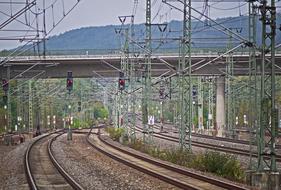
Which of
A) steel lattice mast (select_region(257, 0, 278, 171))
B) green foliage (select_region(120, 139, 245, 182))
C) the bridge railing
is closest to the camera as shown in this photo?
steel lattice mast (select_region(257, 0, 278, 171))

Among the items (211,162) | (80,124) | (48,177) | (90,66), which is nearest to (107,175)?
(48,177)

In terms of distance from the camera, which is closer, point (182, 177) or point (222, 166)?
point (182, 177)

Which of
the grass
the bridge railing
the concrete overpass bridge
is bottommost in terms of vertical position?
the grass

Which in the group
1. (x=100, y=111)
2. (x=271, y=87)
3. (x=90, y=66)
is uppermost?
(x=90, y=66)

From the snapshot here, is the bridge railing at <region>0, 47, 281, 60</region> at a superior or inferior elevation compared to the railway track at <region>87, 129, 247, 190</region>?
superior

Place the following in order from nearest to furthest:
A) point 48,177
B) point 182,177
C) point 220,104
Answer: point 182,177 → point 48,177 → point 220,104

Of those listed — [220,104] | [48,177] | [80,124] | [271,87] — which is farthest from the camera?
[80,124]

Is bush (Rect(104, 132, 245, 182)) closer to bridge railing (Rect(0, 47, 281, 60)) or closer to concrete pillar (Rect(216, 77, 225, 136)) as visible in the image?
bridge railing (Rect(0, 47, 281, 60))

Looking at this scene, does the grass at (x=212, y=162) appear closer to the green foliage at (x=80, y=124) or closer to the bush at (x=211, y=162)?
the bush at (x=211, y=162)

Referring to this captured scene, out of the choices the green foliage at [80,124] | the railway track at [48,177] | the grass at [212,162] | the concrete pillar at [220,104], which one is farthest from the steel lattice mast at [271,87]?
the green foliage at [80,124]

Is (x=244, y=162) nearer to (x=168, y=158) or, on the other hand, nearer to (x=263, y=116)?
(x=168, y=158)

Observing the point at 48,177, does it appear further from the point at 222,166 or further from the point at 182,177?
the point at 222,166

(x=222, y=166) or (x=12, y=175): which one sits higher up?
(x=222, y=166)

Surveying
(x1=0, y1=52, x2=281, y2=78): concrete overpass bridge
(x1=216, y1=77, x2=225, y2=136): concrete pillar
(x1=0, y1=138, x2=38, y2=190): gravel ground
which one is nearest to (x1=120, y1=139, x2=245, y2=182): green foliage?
(x1=0, y1=138, x2=38, y2=190): gravel ground
